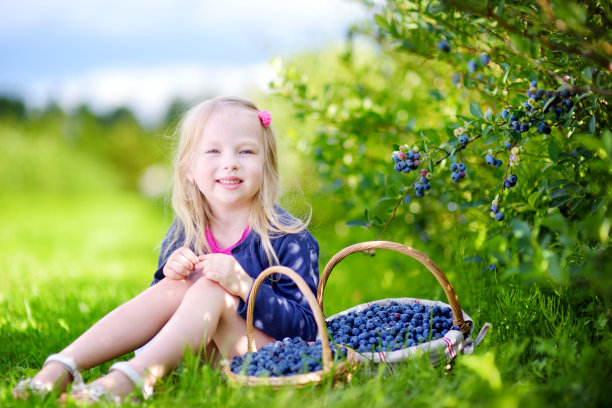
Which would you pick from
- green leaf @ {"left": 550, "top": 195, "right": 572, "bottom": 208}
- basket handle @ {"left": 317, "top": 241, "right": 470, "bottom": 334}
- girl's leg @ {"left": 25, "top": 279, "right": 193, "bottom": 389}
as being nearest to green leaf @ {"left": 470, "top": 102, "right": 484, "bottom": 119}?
green leaf @ {"left": 550, "top": 195, "right": 572, "bottom": 208}

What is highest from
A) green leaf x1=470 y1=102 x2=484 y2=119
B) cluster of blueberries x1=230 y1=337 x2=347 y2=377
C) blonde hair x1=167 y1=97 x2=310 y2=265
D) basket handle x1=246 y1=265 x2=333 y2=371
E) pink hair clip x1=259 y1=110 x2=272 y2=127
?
green leaf x1=470 y1=102 x2=484 y2=119

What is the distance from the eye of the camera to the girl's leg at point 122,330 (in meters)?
1.78

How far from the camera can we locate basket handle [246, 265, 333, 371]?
5.31 feet

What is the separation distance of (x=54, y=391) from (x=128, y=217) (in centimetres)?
947

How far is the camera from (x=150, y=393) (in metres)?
1.66

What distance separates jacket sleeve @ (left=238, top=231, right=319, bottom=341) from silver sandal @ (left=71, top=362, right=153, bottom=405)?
440 mm

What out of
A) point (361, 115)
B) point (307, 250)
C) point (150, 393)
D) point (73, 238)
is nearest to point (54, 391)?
point (150, 393)

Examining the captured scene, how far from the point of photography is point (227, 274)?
6.22ft

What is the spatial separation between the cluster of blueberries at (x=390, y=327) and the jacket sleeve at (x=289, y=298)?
0.13 meters

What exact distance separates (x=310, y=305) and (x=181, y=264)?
0.59 meters

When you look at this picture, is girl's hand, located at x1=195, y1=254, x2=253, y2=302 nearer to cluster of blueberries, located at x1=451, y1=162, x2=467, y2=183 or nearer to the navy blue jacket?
the navy blue jacket

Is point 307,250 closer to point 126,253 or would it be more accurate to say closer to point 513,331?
point 513,331

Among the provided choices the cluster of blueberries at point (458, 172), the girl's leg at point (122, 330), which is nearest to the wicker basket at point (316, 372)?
the girl's leg at point (122, 330)

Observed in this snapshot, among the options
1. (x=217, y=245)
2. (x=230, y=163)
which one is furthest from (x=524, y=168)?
(x=217, y=245)
